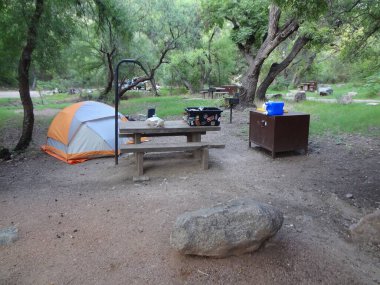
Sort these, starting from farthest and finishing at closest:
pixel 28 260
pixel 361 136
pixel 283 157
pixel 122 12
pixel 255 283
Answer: pixel 122 12 < pixel 361 136 < pixel 283 157 < pixel 28 260 < pixel 255 283

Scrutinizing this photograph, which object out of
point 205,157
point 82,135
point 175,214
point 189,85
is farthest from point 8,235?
point 189,85

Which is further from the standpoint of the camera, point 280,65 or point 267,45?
point 280,65

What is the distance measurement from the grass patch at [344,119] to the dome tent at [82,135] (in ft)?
18.5

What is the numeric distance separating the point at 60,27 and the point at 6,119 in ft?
25.3

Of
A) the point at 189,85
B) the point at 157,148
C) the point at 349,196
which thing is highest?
the point at 189,85

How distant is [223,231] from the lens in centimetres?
300


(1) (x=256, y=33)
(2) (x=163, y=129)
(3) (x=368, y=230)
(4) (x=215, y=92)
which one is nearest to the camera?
(3) (x=368, y=230)

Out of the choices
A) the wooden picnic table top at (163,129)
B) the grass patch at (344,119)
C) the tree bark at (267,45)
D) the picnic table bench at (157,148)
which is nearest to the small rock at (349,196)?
the picnic table bench at (157,148)

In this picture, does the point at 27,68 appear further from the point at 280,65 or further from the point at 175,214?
the point at 280,65

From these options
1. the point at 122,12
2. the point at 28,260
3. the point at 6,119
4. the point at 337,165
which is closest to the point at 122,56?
the point at 6,119

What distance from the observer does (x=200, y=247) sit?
2.99m

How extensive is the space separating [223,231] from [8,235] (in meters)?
2.37

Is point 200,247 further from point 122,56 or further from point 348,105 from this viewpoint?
point 122,56

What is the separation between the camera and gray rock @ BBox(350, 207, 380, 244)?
11.5 feet
